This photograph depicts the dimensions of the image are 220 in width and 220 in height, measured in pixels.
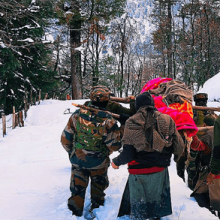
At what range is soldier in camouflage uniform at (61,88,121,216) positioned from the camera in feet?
A: 10.8

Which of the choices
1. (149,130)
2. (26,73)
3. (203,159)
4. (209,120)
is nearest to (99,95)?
(149,130)

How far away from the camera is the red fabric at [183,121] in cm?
263

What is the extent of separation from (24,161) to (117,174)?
311 cm

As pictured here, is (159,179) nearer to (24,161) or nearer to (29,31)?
(24,161)

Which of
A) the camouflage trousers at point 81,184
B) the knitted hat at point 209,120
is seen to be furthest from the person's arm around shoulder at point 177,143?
the knitted hat at point 209,120

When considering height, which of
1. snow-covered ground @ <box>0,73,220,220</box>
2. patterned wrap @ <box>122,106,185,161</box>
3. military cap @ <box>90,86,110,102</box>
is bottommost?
snow-covered ground @ <box>0,73,220,220</box>

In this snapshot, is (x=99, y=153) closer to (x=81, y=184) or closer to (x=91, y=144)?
(x=91, y=144)

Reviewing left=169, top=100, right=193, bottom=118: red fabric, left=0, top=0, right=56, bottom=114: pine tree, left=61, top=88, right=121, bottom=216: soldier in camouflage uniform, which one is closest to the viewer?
left=169, top=100, right=193, bottom=118: red fabric

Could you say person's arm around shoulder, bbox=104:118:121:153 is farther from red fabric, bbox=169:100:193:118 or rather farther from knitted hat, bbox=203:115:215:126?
knitted hat, bbox=203:115:215:126

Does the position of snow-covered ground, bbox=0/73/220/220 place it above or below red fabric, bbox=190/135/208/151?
below

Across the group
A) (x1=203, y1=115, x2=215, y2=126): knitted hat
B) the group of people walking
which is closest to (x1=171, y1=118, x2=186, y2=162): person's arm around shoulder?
the group of people walking

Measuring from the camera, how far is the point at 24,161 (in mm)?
6816

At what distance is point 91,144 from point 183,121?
130 centimetres

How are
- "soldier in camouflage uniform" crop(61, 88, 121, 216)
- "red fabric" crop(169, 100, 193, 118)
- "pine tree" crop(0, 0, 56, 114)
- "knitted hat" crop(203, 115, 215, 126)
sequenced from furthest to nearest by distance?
"pine tree" crop(0, 0, 56, 114) → "knitted hat" crop(203, 115, 215, 126) → "soldier in camouflage uniform" crop(61, 88, 121, 216) → "red fabric" crop(169, 100, 193, 118)
